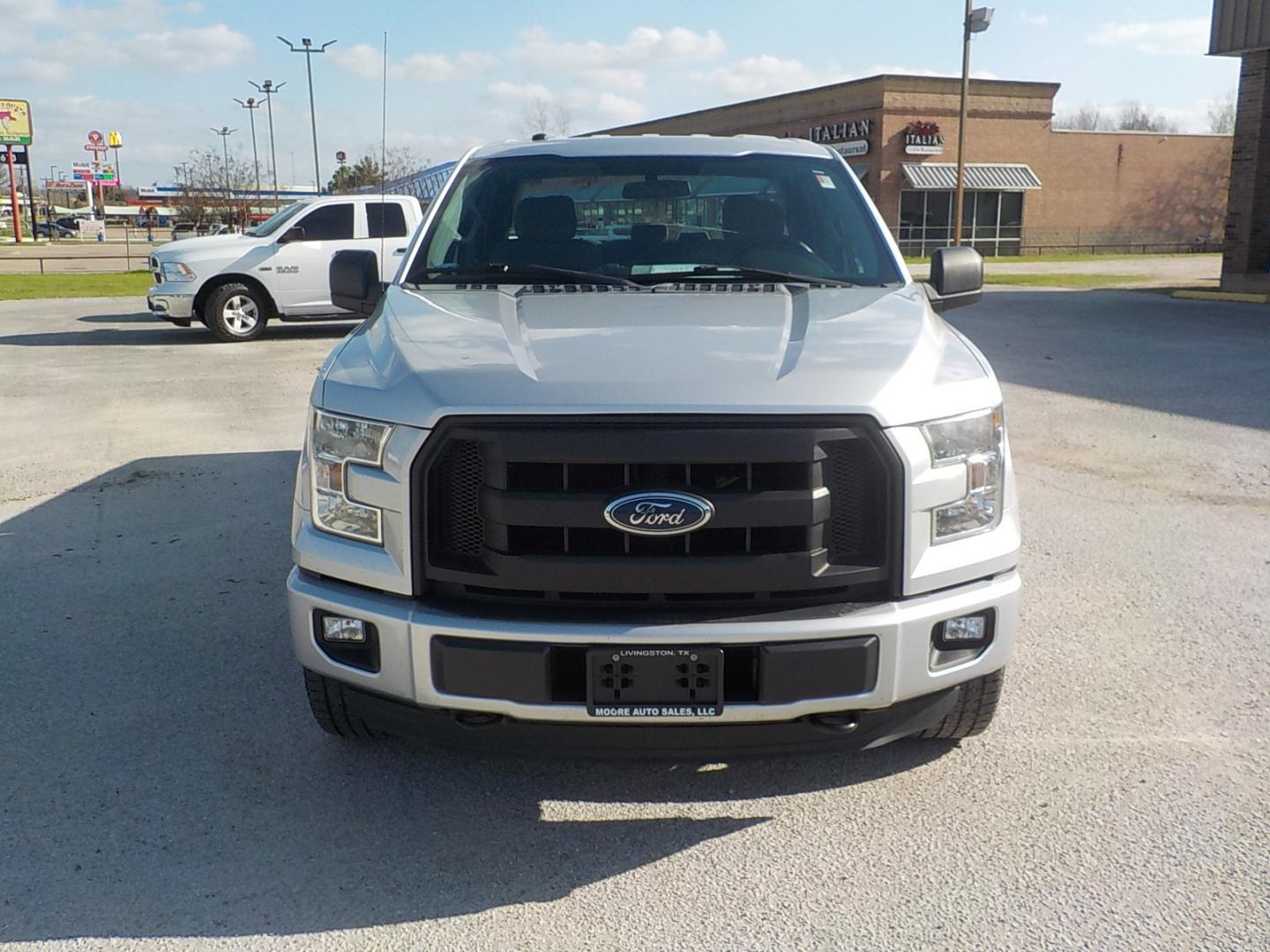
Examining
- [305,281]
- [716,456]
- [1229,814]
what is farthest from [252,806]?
[305,281]

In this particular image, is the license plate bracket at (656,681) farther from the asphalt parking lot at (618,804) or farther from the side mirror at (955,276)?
the side mirror at (955,276)

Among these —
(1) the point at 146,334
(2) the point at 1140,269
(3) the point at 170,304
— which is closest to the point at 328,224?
(3) the point at 170,304

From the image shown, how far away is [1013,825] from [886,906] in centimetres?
55

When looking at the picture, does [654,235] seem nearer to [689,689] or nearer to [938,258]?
[938,258]

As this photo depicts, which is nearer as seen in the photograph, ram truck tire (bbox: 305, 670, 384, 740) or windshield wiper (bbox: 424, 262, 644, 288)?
ram truck tire (bbox: 305, 670, 384, 740)

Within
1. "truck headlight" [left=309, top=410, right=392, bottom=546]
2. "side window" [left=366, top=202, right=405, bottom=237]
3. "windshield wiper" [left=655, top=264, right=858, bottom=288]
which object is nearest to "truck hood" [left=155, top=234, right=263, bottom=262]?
"side window" [left=366, top=202, right=405, bottom=237]

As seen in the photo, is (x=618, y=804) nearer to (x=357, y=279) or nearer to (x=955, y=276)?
(x=357, y=279)

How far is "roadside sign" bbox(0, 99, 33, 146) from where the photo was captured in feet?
218

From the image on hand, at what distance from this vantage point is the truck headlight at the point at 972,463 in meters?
2.91

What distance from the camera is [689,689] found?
2773 mm

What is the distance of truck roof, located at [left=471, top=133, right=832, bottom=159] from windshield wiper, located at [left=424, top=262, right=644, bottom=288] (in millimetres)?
837

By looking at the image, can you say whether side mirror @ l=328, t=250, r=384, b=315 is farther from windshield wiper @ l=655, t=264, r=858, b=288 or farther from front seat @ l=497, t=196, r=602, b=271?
windshield wiper @ l=655, t=264, r=858, b=288

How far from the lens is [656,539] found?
280cm

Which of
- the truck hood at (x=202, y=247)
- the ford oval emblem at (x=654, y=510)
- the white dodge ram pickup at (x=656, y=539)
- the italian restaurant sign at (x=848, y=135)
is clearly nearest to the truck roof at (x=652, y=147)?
the white dodge ram pickup at (x=656, y=539)
